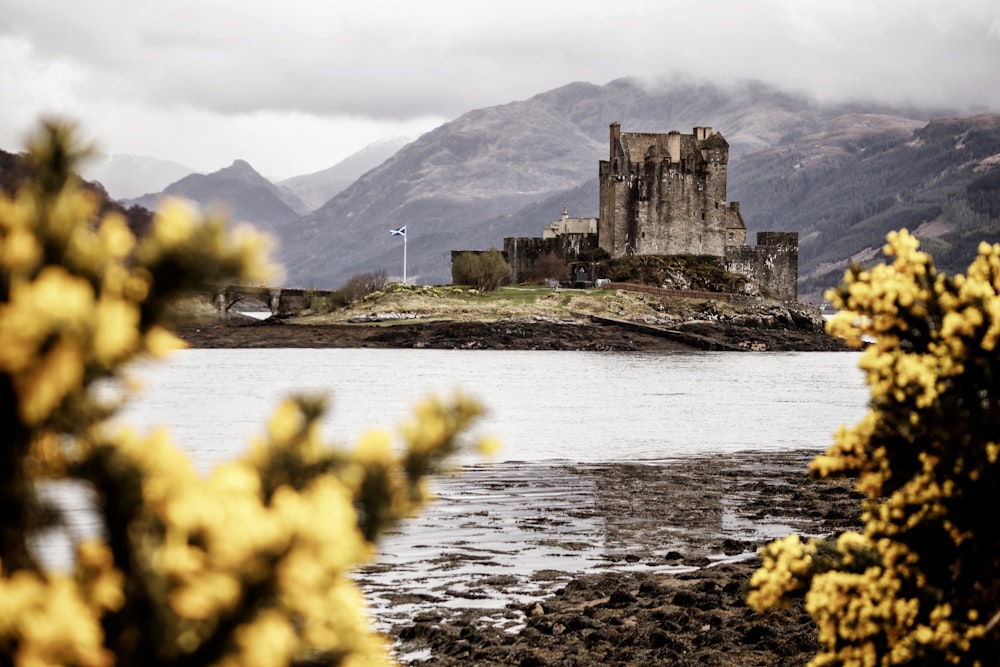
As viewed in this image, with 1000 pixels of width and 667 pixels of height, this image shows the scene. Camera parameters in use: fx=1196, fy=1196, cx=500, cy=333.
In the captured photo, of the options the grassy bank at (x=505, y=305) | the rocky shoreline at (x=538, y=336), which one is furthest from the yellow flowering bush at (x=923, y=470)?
the grassy bank at (x=505, y=305)

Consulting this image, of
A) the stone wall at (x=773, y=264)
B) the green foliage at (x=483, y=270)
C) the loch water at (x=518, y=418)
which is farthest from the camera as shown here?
the stone wall at (x=773, y=264)

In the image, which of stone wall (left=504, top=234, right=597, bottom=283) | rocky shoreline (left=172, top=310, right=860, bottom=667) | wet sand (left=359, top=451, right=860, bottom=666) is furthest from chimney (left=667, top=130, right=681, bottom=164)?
wet sand (left=359, top=451, right=860, bottom=666)

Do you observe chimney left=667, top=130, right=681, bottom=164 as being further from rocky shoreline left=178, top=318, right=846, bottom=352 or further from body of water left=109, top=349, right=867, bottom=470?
body of water left=109, top=349, right=867, bottom=470

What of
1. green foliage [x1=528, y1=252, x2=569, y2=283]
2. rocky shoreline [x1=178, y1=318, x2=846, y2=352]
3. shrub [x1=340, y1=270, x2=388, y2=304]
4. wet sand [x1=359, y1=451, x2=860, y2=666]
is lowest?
wet sand [x1=359, y1=451, x2=860, y2=666]

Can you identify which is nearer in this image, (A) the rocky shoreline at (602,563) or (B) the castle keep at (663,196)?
(A) the rocky shoreline at (602,563)

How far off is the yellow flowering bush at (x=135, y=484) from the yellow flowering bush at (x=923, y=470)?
106 inches

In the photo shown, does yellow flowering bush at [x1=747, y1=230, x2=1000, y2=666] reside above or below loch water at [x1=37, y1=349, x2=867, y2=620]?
above

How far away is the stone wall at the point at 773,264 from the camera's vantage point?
325 feet

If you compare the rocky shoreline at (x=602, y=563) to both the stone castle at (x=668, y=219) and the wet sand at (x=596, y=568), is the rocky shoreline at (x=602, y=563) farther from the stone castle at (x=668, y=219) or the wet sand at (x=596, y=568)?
A: the stone castle at (x=668, y=219)

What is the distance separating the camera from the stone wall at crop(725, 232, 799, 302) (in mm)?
99125

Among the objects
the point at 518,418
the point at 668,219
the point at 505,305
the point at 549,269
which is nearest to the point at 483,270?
the point at 549,269

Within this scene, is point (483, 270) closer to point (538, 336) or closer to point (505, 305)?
point (505, 305)

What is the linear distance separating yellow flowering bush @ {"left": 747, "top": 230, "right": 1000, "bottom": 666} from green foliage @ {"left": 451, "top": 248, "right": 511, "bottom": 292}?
92.3 meters

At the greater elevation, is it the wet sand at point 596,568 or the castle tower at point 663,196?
the castle tower at point 663,196
